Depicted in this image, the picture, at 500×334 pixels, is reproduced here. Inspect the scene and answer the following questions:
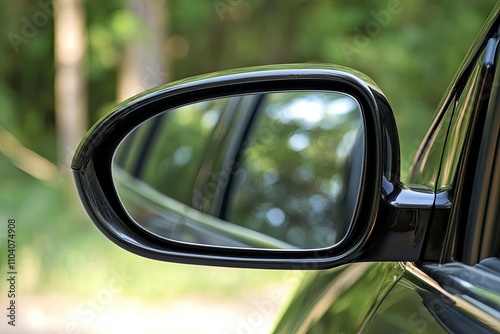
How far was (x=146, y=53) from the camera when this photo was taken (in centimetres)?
895

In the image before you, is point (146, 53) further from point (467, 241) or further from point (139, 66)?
point (467, 241)

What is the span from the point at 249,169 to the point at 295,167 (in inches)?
6.2

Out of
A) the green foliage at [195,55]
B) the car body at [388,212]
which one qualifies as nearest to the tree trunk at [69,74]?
the green foliage at [195,55]

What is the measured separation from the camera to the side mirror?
1067 millimetres

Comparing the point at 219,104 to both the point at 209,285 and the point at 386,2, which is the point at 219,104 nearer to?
the point at 209,285

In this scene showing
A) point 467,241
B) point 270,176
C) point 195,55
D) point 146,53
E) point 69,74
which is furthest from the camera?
point 195,55

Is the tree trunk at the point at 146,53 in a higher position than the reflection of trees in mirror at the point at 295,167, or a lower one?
higher

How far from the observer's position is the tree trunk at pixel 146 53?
8656mm

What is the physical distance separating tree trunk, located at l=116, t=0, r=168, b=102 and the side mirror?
5152mm

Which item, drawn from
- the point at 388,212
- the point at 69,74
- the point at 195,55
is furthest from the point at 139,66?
the point at 388,212

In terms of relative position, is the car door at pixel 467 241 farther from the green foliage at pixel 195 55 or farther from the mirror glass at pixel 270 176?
the green foliage at pixel 195 55

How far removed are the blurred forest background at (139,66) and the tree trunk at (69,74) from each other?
0.02 meters

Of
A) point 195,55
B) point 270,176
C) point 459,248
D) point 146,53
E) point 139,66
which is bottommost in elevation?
point 459,248

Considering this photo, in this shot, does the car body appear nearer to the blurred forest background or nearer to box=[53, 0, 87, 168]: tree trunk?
the blurred forest background
